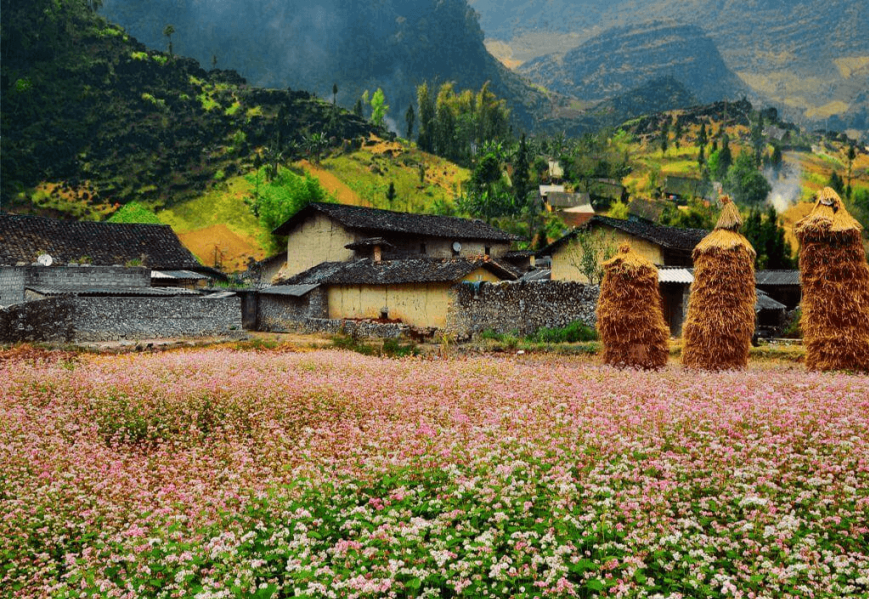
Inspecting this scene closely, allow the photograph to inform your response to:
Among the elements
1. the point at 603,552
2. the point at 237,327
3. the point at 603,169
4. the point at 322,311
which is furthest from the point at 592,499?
the point at 603,169

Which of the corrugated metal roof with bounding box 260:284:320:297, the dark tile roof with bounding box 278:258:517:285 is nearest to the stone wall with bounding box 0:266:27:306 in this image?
the corrugated metal roof with bounding box 260:284:320:297

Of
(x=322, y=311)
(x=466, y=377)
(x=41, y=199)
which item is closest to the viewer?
(x=466, y=377)

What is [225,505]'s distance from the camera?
22.7 ft

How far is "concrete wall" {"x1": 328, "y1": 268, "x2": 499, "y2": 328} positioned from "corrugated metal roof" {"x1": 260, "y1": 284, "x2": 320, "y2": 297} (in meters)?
1.36

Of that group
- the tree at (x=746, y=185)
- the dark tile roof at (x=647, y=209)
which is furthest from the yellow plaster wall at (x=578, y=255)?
the tree at (x=746, y=185)

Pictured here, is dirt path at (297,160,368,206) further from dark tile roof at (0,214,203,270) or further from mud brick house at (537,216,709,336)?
mud brick house at (537,216,709,336)

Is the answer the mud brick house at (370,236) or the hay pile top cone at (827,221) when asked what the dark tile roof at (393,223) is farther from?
the hay pile top cone at (827,221)

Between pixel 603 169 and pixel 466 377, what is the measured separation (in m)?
112

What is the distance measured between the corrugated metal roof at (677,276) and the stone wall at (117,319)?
63.6 feet

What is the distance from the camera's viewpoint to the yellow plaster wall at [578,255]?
114 feet

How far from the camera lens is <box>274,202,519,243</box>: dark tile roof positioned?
137ft

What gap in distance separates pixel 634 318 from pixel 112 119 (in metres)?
93.3

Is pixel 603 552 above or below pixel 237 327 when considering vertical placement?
below

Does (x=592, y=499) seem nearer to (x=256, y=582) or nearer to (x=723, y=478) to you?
(x=723, y=478)
